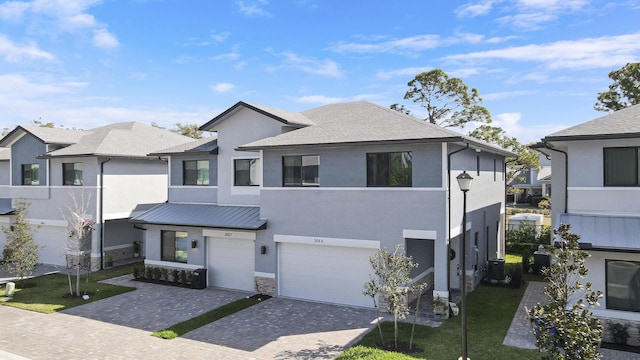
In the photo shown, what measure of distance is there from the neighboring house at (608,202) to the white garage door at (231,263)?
1244 centimetres

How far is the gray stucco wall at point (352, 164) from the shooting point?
14914 millimetres

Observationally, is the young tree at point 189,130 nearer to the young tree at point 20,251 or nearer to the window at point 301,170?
the young tree at point 20,251

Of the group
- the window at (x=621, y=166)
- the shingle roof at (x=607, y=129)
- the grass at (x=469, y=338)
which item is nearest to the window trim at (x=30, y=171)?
the grass at (x=469, y=338)

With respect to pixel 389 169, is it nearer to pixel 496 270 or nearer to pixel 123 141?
pixel 496 270

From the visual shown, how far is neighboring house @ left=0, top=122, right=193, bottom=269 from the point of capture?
2395 cm

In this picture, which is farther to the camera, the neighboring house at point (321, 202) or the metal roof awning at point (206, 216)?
the metal roof awning at point (206, 216)

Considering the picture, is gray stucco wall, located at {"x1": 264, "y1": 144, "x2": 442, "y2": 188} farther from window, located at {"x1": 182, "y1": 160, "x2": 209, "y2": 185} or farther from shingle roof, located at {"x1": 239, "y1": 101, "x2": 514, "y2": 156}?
window, located at {"x1": 182, "y1": 160, "x2": 209, "y2": 185}

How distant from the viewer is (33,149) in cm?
2623

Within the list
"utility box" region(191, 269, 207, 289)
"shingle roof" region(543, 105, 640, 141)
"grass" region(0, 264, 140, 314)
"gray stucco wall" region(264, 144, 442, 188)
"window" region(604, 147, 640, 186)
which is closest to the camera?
"shingle roof" region(543, 105, 640, 141)

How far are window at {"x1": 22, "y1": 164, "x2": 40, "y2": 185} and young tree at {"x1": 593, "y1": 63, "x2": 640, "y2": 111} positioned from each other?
4163cm

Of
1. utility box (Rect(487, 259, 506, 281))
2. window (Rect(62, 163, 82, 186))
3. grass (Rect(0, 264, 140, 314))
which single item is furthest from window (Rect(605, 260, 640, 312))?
window (Rect(62, 163, 82, 186))

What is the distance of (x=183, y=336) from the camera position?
1359 cm

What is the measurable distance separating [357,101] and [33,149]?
2009cm

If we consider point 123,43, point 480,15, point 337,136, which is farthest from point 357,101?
point 123,43
